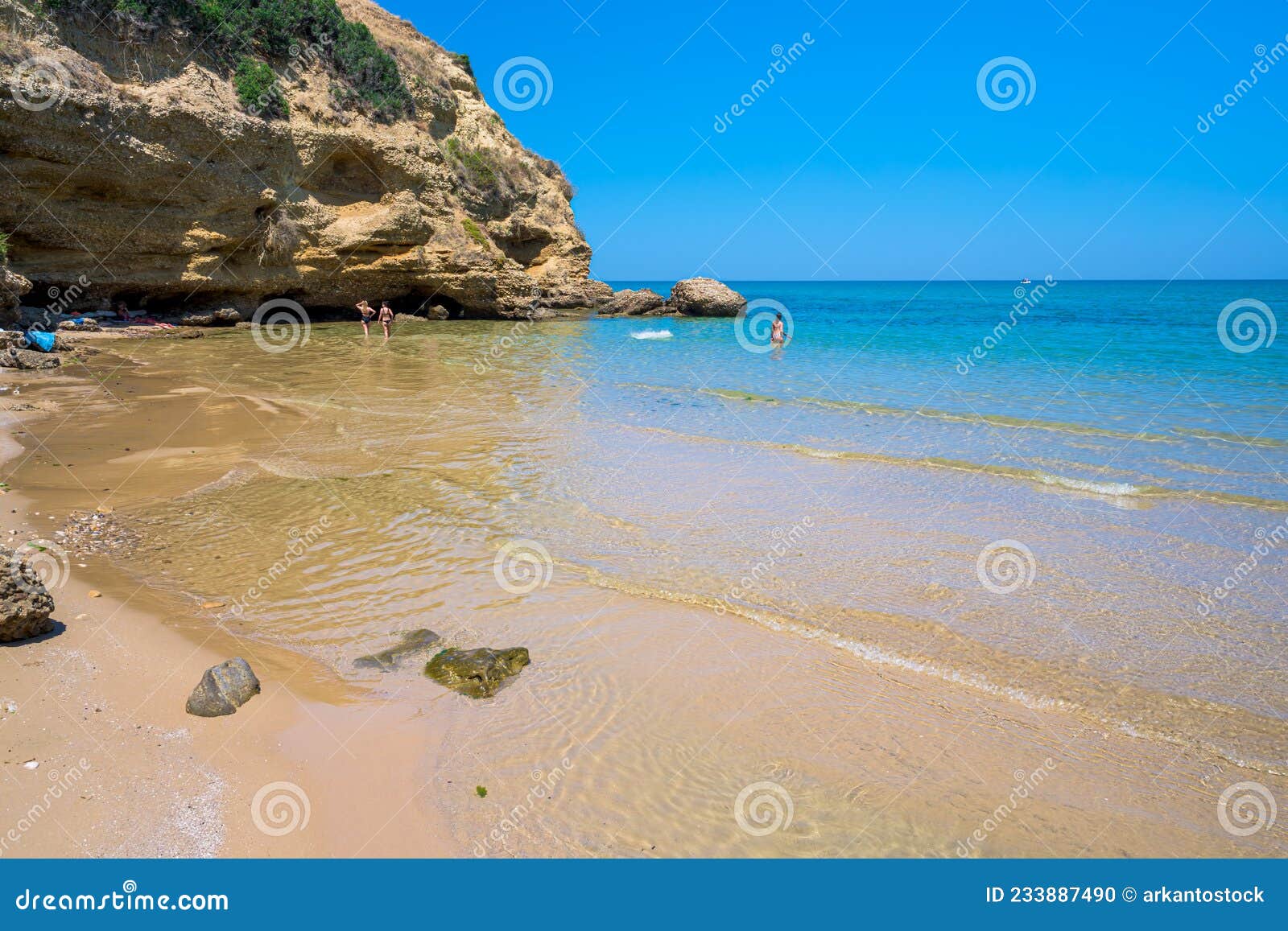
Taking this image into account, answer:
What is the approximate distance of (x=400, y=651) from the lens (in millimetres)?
5137

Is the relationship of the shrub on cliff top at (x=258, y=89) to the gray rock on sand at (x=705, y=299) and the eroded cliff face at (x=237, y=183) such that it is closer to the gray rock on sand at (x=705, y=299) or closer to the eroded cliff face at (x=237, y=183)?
the eroded cliff face at (x=237, y=183)

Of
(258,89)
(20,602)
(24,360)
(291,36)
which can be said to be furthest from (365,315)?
(20,602)

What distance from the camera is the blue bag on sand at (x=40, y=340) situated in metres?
16.6

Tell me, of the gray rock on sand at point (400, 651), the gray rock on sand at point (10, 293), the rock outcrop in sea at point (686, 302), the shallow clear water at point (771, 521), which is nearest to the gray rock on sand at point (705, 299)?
the rock outcrop in sea at point (686, 302)

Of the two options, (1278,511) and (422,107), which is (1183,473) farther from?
(422,107)

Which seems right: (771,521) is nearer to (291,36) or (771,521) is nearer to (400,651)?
(400,651)

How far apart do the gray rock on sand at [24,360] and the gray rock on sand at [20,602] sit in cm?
1363

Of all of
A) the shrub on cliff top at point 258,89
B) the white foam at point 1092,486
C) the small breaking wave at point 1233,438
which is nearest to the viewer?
the white foam at point 1092,486

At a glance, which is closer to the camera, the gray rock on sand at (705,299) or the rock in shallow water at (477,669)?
the rock in shallow water at (477,669)

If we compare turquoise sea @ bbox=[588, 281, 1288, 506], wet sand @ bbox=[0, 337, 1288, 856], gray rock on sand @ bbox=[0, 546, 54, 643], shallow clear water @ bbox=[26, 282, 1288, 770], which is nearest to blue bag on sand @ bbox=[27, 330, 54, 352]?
shallow clear water @ bbox=[26, 282, 1288, 770]

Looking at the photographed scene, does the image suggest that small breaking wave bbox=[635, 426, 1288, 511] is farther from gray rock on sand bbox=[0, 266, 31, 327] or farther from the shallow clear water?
gray rock on sand bbox=[0, 266, 31, 327]

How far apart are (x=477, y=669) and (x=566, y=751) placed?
967mm

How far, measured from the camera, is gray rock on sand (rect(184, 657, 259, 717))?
423cm

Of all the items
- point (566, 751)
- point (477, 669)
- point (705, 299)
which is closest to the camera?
point (566, 751)
